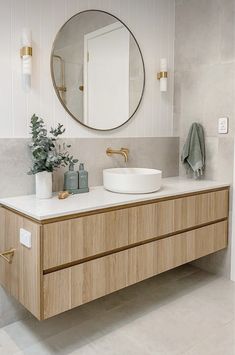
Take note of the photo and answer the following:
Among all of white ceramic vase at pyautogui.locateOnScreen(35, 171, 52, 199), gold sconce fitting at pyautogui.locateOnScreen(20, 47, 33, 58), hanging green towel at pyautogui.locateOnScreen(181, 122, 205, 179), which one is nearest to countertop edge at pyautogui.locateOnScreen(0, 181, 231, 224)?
white ceramic vase at pyautogui.locateOnScreen(35, 171, 52, 199)

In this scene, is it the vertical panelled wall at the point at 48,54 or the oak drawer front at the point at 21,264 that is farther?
the vertical panelled wall at the point at 48,54

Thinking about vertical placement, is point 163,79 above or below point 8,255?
above

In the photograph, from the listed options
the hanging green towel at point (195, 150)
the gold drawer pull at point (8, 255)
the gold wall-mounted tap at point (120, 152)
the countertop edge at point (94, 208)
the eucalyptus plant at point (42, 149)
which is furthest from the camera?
the hanging green towel at point (195, 150)

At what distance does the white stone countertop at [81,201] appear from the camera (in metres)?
1.73

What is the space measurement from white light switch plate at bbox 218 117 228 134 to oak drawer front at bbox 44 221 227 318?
Result: 2.23 ft

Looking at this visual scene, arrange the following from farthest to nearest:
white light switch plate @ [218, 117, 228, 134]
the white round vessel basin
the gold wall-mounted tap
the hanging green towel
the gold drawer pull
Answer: the hanging green towel
white light switch plate @ [218, 117, 228, 134]
the gold wall-mounted tap
the white round vessel basin
the gold drawer pull

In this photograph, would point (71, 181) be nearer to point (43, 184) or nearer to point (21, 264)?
point (43, 184)

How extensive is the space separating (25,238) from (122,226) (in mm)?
535

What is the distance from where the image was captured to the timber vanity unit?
66.8 inches

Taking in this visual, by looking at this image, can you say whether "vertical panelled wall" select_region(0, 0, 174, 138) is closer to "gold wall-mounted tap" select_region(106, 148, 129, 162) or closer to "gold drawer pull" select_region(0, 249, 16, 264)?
"gold wall-mounted tap" select_region(106, 148, 129, 162)

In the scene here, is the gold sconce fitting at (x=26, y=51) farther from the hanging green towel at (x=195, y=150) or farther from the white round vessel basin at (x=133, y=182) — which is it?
the hanging green towel at (x=195, y=150)

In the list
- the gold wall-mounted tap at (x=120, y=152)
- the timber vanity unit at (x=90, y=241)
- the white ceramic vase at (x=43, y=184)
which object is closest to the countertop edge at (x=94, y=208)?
the timber vanity unit at (x=90, y=241)

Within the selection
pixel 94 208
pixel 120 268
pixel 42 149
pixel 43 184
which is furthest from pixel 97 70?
pixel 120 268

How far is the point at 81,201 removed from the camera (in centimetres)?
196
